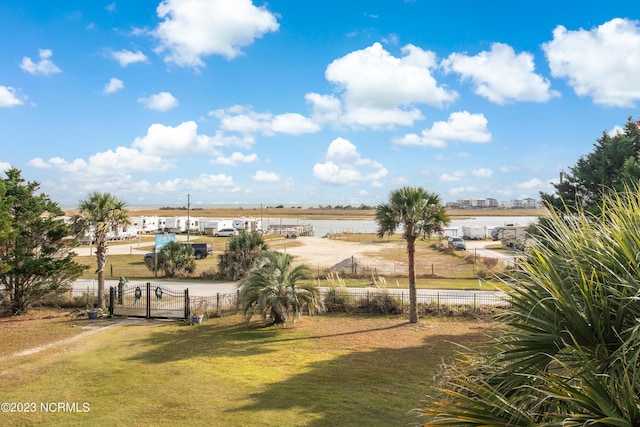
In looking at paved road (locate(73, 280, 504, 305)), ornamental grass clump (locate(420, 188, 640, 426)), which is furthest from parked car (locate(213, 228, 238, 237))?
ornamental grass clump (locate(420, 188, 640, 426))

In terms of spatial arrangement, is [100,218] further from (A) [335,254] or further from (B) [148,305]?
(A) [335,254]

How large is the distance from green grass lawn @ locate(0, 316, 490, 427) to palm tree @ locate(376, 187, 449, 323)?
7.29ft

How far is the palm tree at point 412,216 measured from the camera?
58.3ft

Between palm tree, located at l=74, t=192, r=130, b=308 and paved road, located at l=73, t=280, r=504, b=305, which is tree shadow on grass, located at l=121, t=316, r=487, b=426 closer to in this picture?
paved road, located at l=73, t=280, r=504, b=305

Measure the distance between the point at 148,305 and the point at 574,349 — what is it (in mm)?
18549

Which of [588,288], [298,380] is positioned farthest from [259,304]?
[588,288]

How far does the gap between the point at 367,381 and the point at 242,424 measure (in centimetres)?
379

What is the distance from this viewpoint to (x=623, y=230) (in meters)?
3.76

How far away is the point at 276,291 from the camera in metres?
16.9

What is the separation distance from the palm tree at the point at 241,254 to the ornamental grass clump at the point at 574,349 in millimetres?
25286

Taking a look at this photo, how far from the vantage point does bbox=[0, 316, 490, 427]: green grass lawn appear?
354 inches

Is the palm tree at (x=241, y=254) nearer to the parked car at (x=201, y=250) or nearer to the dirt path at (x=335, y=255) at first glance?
the dirt path at (x=335, y=255)

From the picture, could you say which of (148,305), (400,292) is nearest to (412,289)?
(400,292)

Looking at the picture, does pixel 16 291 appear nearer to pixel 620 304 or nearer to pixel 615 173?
pixel 620 304
